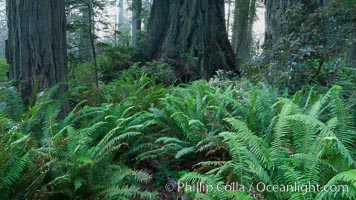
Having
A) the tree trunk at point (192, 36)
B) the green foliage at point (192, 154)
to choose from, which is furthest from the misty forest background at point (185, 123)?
the tree trunk at point (192, 36)

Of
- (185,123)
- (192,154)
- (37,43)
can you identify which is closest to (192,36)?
(37,43)

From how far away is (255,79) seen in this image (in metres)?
5.12

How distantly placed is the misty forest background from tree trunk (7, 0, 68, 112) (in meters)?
0.01

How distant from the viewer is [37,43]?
401cm

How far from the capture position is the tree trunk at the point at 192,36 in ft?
30.1

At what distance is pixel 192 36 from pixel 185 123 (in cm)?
601

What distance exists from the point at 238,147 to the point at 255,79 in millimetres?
2749

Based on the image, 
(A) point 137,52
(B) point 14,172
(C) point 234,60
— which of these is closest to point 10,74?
(B) point 14,172

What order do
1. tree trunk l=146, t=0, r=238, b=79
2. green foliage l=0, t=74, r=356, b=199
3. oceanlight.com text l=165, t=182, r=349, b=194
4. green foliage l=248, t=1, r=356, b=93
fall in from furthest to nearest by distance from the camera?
tree trunk l=146, t=0, r=238, b=79, green foliage l=248, t=1, r=356, b=93, green foliage l=0, t=74, r=356, b=199, oceanlight.com text l=165, t=182, r=349, b=194

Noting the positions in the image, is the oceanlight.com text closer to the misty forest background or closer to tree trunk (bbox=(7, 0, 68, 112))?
the misty forest background

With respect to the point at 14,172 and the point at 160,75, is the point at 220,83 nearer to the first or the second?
the point at 160,75

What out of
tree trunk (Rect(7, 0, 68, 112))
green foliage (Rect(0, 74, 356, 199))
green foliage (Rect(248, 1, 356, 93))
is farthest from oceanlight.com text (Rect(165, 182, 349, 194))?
tree trunk (Rect(7, 0, 68, 112))

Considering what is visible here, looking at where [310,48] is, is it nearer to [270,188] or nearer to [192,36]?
[270,188]

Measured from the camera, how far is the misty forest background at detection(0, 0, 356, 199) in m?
2.53
